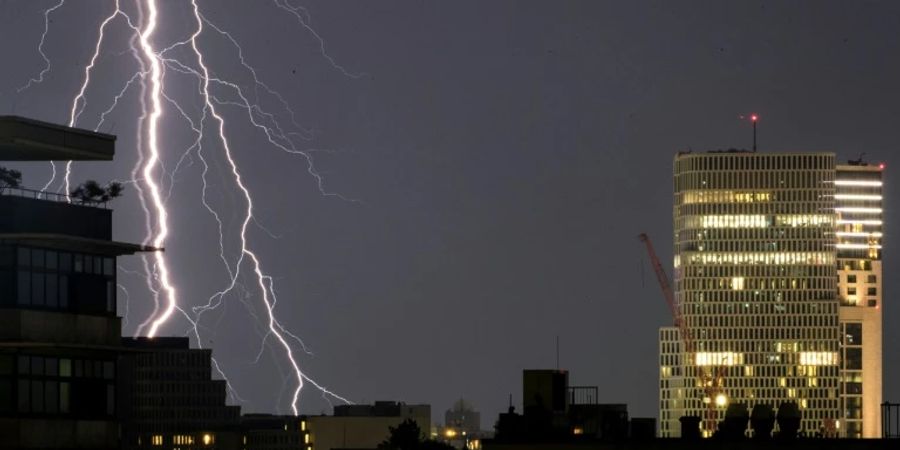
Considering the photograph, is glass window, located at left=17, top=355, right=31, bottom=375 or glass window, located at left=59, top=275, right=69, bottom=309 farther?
glass window, located at left=59, top=275, right=69, bottom=309

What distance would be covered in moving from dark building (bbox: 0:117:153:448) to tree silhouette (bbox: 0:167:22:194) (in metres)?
0.13

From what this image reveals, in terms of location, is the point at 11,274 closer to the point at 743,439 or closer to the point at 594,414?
the point at 743,439

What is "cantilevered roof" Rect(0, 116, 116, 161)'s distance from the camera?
3135 inches

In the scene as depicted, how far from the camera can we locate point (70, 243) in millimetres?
80750

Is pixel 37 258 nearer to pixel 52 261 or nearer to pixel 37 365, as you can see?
pixel 52 261

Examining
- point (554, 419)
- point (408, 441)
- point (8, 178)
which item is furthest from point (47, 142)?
point (408, 441)

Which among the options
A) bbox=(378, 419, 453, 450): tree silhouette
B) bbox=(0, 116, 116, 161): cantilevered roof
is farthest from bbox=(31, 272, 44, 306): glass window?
bbox=(378, 419, 453, 450): tree silhouette

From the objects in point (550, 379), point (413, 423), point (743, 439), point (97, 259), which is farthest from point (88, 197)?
point (413, 423)

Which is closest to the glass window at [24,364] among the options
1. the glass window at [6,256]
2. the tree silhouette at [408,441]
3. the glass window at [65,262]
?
the glass window at [6,256]

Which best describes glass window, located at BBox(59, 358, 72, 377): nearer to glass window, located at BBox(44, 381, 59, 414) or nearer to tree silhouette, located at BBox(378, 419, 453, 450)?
glass window, located at BBox(44, 381, 59, 414)

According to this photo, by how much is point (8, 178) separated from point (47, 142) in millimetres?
2067

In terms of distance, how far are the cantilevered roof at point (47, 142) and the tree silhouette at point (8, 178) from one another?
49 centimetres

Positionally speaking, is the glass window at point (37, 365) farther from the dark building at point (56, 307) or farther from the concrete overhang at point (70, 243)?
the concrete overhang at point (70, 243)

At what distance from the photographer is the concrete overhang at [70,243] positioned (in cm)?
7850
